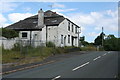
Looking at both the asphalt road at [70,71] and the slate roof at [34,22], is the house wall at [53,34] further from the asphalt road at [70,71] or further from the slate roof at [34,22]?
the asphalt road at [70,71]

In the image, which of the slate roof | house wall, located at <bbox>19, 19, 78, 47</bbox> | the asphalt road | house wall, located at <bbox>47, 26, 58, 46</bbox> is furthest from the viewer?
the slate roof

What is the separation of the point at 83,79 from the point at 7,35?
25174 mm

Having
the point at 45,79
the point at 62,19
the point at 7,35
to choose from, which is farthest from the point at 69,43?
the point at 45,79

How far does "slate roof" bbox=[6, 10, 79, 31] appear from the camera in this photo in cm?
4241

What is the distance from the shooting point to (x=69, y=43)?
48812mm

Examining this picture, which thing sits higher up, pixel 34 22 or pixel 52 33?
pixel 34 22

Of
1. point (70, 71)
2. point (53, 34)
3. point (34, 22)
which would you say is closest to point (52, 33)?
point (53, 34)

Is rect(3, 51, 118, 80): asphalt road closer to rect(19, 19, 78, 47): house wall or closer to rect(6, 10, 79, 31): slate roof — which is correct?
rect(19, 19, 78, 47): house wall

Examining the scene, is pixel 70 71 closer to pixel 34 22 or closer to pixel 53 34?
pixel 53 34

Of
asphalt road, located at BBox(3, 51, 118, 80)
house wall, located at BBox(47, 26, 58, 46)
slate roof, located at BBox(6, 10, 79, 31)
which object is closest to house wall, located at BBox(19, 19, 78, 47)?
house wall, located at BBox(47, 26, 58, 46)

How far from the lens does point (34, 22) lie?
147ft

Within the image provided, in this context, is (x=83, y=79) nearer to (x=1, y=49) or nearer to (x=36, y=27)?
(x=1, y=49)

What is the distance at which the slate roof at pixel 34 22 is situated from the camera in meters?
42.4

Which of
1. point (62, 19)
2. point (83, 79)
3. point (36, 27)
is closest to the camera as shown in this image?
point (83, 79)
